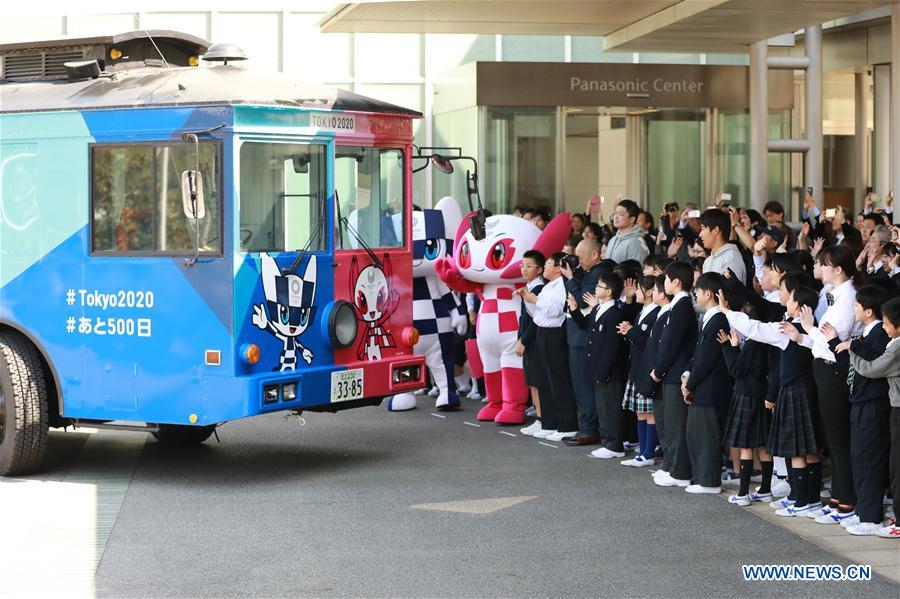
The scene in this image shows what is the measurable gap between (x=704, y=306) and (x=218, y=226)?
3.48 meters

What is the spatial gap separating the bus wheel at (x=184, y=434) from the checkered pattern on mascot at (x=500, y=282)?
275cm

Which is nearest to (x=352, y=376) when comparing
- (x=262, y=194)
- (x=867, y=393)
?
(x=262, y=194)

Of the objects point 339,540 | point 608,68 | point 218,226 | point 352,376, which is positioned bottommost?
point 339,540

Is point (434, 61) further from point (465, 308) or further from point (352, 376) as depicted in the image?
point (352, 376)

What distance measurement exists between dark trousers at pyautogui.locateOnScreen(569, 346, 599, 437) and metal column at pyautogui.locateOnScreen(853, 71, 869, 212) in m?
13.2

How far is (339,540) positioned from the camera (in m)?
8.07

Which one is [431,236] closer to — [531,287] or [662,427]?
[531,287]

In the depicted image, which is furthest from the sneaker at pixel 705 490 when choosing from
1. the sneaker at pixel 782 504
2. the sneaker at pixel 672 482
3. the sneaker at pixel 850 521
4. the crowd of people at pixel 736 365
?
the sneaker at pixel 850 521

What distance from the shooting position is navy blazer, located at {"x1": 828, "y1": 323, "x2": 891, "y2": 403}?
809cm

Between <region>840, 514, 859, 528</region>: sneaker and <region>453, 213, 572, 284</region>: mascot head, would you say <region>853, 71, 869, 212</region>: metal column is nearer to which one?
<region>453, 213, 572, 284</region>: mascot head

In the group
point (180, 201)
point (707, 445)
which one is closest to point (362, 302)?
point (180, 201)

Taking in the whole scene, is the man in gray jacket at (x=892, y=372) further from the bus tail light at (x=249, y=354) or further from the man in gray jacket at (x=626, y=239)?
the man in gray jacket at (x=626, y=239)

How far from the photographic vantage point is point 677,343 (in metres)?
9.73

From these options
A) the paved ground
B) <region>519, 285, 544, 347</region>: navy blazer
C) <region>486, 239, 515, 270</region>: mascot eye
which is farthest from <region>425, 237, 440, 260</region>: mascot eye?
the paved ground
